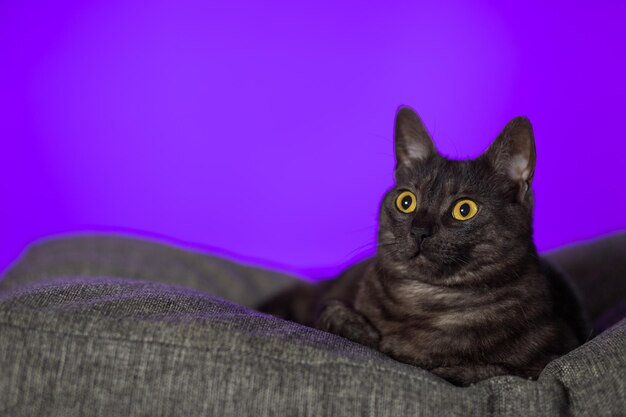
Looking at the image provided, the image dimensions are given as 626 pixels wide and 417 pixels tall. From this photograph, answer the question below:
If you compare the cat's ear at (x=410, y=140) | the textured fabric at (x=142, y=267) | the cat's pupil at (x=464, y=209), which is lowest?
the textured fabric at (x=142, y=267)

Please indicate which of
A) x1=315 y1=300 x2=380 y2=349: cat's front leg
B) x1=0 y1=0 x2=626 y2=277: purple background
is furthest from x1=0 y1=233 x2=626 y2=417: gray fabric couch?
x1=0 y1=0 x2=626 y2=277: purple background

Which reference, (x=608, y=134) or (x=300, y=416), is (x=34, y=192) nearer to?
(x=300, y=416)

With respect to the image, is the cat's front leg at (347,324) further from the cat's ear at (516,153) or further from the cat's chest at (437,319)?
the cat's ear at (516,153)

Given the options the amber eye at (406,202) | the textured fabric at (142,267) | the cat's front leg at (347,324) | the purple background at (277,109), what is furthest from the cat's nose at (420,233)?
the purple background at (277,109)

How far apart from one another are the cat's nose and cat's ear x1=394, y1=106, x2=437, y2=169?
0.33m

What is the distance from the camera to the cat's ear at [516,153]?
1.54m

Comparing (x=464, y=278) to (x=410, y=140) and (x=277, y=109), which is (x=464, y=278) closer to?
(x=410, y=140)

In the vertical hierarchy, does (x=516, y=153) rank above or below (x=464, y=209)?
above

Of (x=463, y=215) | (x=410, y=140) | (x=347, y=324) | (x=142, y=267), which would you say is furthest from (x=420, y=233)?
(x=142, y=267)

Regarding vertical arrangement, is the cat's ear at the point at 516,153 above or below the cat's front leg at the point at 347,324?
above

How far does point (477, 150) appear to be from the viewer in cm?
297

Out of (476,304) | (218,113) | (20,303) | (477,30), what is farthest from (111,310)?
(477,30)

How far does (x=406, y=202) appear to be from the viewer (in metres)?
1.59

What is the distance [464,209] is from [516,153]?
21 cm
